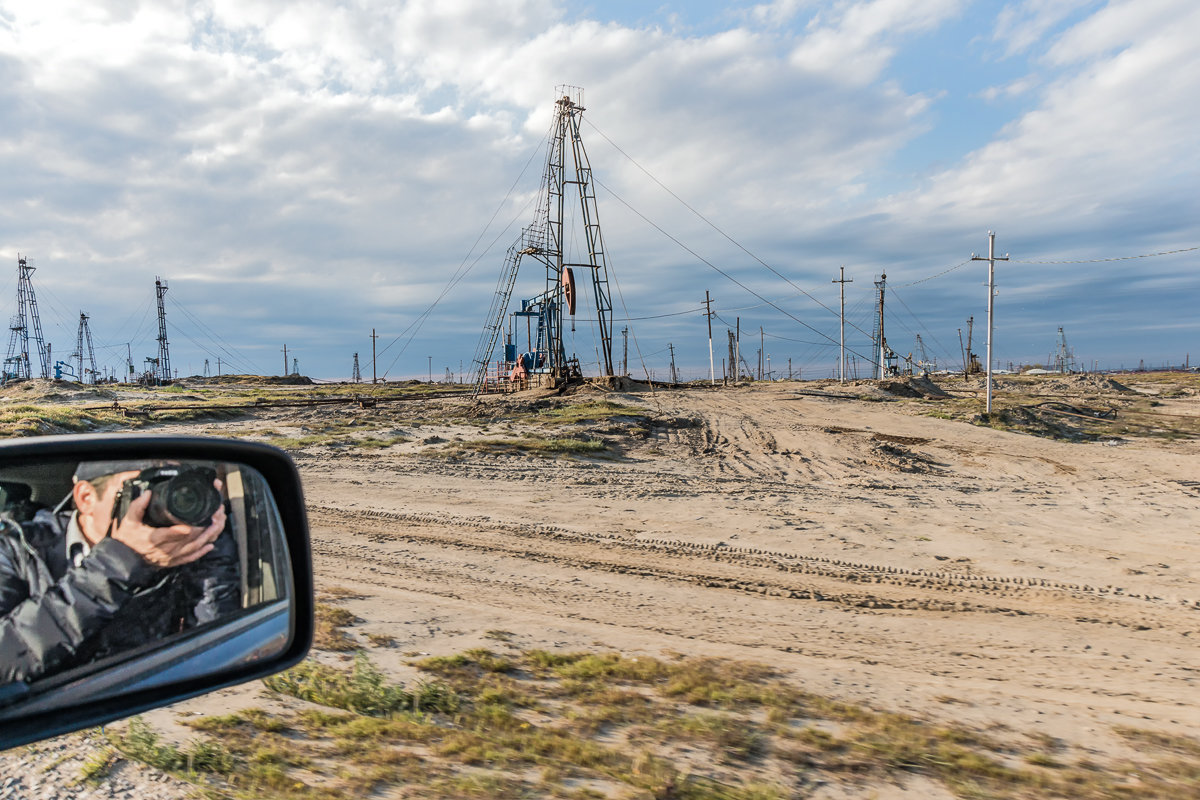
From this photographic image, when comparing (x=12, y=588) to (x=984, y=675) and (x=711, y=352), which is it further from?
(x=711, y=352)

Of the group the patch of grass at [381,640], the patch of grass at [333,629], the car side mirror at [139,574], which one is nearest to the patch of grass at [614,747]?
the patch of grass at [333,629]

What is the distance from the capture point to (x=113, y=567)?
6.55 feet

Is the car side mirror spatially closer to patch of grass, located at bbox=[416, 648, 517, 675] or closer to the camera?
the camera

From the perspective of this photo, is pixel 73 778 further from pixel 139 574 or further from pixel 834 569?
pixel 834 569

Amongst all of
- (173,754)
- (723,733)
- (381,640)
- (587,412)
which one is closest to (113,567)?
(173,754)

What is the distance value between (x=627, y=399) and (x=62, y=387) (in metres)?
50.3

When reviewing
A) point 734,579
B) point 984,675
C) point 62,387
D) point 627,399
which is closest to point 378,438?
point 627,399

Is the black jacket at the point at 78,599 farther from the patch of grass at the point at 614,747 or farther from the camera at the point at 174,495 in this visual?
the patch of grass at the point at 614,747

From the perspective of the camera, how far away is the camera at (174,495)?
2150 mm

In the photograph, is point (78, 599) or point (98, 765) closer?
point (78, 599)

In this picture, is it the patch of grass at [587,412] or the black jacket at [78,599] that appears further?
the patch of grass at [587,412]

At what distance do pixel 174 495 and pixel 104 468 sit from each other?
300 mm

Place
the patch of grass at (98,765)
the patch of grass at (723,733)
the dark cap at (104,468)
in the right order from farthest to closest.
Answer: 1. the patch of grass at (723,733)
2. the patch of grass at (98,765)
3. the dark cap at (104,468)

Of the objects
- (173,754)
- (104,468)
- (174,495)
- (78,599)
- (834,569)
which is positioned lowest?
(834,569)
